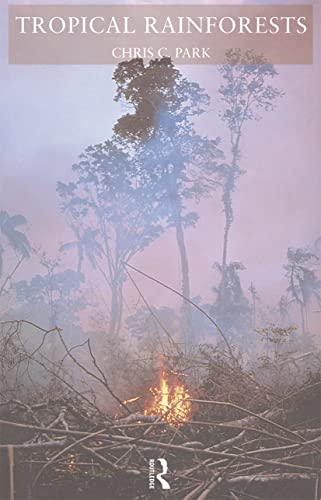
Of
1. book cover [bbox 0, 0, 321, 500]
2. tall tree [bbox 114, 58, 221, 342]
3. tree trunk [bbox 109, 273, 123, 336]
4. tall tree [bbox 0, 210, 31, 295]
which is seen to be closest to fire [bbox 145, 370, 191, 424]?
book cover [bbox 0, 0, 321, 500]

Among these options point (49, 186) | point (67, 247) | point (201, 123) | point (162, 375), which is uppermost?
point (201, 123)

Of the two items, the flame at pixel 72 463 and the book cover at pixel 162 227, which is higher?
the book cover at pixel 162 227

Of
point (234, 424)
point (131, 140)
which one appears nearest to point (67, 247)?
point (131, 140)

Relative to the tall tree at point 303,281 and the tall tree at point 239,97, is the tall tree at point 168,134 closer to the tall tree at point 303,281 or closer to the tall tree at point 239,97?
the tall tree at point 239,97

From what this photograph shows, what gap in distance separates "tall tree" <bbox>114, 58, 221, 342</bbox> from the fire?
0.26m

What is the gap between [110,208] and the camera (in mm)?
1518

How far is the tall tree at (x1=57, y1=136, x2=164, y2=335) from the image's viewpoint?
1.51 meters

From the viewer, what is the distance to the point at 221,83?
5.01 ft

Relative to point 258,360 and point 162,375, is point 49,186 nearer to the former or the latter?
point 162,375

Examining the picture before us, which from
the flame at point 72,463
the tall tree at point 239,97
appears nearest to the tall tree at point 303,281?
the tall tree at point 239,97

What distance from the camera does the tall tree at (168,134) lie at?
1.51 m

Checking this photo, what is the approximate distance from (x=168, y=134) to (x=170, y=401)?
0.56m

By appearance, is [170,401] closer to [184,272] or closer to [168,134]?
[184,272]

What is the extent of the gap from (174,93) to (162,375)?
0.60 m
